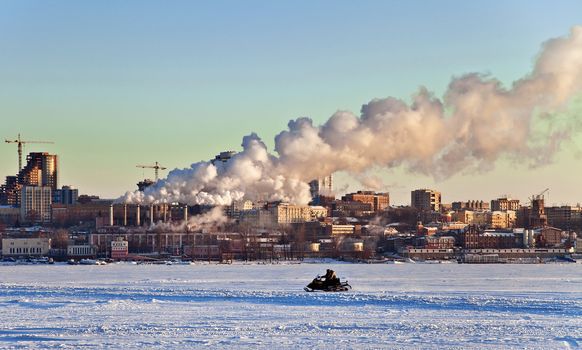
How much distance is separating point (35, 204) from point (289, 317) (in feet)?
499

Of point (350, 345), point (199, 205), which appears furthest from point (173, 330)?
point (199, 205)

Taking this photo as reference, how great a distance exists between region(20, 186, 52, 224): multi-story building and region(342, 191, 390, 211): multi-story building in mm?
41183

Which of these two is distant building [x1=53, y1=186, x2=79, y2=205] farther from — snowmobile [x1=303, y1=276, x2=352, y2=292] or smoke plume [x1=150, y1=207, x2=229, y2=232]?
snowmobile [x1=303, y1=276, x2=352, y2=292]

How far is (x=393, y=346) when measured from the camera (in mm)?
28984

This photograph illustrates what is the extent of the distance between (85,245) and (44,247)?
170 inches

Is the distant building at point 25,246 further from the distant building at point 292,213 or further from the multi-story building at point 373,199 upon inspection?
the multi-story building at point 373,199

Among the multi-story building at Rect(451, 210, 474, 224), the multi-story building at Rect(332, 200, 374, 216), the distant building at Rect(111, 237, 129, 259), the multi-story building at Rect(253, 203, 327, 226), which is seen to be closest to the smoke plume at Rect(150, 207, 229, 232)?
the multi-story building at Rect(253, 203, 327, 226)

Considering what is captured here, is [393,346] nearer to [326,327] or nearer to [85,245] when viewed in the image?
[326,327]

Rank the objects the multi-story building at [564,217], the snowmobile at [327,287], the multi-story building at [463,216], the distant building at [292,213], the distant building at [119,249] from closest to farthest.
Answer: the snowmobile at [327,287]
the distant building at [119,249]
the distant building at [292,213]
the multi-story building at [564,217]
the multi-story building at [463,216]

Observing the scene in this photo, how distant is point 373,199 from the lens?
19212 cm

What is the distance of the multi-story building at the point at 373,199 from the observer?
18638cm

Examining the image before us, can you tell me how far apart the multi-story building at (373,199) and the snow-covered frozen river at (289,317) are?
135026 millimetres

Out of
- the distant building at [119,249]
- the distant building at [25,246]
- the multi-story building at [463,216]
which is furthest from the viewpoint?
the multi-story building at [463,216]

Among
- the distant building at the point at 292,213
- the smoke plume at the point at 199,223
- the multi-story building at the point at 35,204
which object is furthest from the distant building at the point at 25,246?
the multi-story building at the point at 35,204
